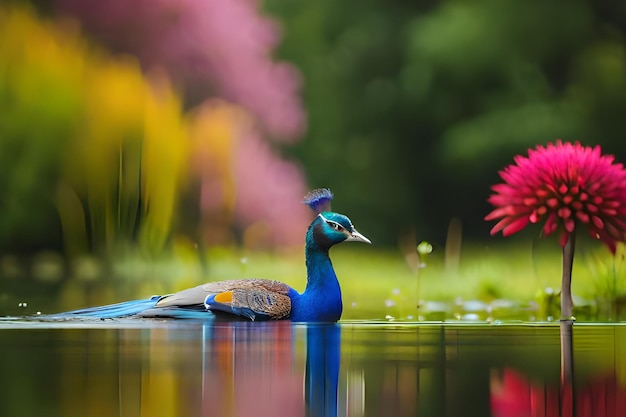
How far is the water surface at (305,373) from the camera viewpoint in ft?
8.36

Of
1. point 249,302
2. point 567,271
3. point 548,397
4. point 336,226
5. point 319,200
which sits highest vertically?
point 319,200

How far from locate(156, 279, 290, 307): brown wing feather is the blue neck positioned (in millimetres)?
104

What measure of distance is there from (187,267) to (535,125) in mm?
2510

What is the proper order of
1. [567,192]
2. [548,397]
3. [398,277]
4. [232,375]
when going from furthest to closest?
[398,277]
[567,192]
[232,375]
[548,397]

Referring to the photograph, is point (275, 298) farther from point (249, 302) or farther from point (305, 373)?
point (305, 373)

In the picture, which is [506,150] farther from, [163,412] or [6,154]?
[163,412]

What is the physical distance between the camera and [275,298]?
550 centimetres

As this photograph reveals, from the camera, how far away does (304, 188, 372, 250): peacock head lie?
5.67 meters

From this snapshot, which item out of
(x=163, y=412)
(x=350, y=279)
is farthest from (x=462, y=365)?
(x=350, y=279)

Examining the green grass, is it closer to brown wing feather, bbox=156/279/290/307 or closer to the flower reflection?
brown wing feather, bbox=156/279/290/307

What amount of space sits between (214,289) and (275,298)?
0.29m

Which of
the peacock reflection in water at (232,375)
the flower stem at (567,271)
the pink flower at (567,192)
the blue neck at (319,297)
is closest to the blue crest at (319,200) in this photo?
the blue neck at (319,297)

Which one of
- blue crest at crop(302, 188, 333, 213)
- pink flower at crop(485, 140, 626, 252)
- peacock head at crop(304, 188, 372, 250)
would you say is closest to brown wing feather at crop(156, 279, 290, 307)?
peacock head at crop(304, 188, 372, 250)

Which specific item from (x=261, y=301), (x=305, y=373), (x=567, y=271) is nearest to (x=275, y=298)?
(x=261, y=301)
